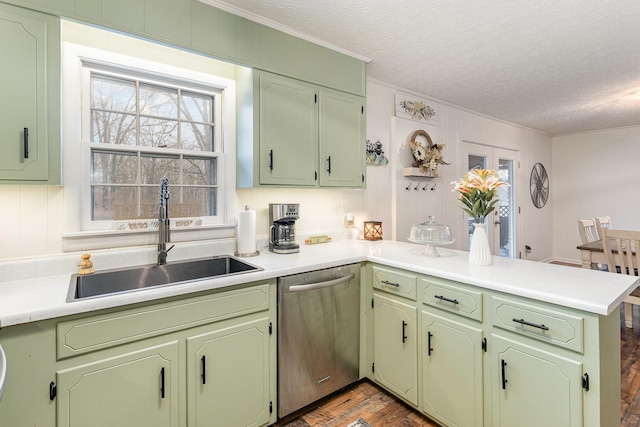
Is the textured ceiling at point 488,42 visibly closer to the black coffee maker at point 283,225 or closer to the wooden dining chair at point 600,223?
the black coffee maker at point 283,225

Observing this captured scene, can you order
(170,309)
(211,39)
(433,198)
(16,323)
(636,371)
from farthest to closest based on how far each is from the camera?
(433,198) < (636,371) < (211,39) < (170,309) < (16,323)

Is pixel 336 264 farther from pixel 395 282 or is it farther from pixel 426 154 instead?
pixel 426 154

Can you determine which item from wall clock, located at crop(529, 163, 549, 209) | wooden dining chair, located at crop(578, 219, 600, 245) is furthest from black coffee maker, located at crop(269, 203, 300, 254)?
wall clock, located at crop(529, 163, 549, 209)

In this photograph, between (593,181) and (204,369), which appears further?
(593,181)

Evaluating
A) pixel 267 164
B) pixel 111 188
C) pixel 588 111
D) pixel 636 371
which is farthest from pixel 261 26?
pixel 588 111

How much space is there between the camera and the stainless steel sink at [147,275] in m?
1.61

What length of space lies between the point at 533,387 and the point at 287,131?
6.36 feet

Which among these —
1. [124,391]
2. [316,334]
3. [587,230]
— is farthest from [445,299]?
[587,230]

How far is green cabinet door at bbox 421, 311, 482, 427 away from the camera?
159 cm

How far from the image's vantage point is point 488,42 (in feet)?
7.78

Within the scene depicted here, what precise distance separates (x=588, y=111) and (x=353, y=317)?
4.58 m

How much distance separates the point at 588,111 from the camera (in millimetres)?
4301

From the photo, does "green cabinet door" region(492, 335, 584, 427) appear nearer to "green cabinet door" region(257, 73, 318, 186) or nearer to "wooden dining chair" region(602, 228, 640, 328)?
"green cabinet door" region(257, 73, 318, 186)

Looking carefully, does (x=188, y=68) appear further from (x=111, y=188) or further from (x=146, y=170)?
(x=111, y=188)
